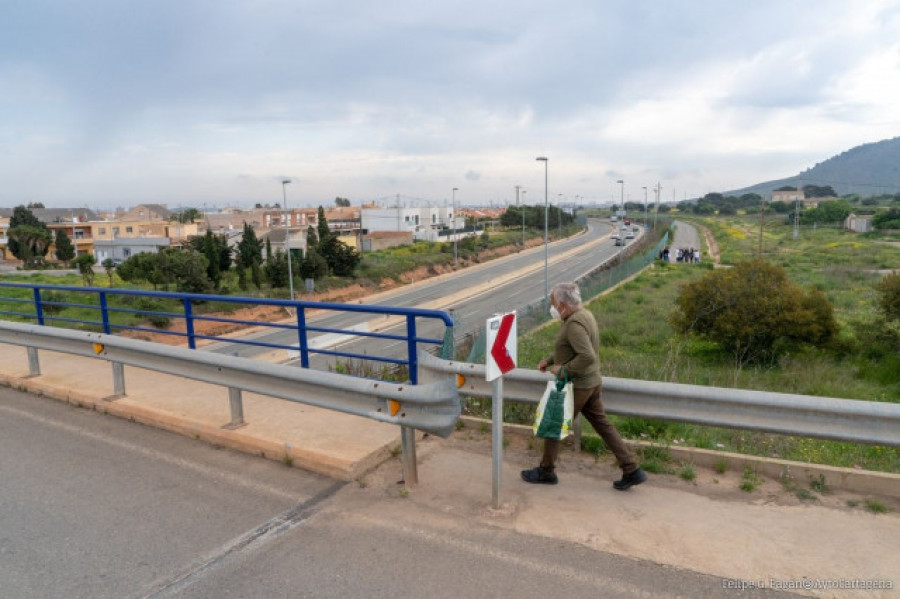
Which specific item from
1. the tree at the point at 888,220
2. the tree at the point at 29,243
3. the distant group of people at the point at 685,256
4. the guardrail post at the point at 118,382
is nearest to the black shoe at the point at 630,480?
the guardrail post at the point at 118,382

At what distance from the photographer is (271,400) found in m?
6.75

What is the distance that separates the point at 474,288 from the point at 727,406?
48.0 metres

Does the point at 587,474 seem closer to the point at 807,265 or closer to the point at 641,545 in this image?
the point at 641,545

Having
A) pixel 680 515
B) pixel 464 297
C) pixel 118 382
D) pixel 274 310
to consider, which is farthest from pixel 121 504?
pixel 464 297

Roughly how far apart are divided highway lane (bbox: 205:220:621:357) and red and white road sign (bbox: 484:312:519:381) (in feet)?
74.0

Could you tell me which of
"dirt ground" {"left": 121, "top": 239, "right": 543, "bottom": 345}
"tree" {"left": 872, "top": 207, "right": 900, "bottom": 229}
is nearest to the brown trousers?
"dirt ground" {"left": 121, "top": 239, "right": 543, "bottom": 345}

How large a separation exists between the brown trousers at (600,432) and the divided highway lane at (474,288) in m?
22.3

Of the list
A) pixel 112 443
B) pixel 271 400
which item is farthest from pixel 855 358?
pixel 112 443

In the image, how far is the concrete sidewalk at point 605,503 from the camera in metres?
3.58

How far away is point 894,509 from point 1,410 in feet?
27.3

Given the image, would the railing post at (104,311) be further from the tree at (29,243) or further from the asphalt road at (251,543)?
the tree at (29,243)

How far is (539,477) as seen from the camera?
4.64m

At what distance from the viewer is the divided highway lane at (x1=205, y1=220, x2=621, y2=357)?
1390 inches

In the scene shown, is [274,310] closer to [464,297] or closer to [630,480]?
[464,297]
